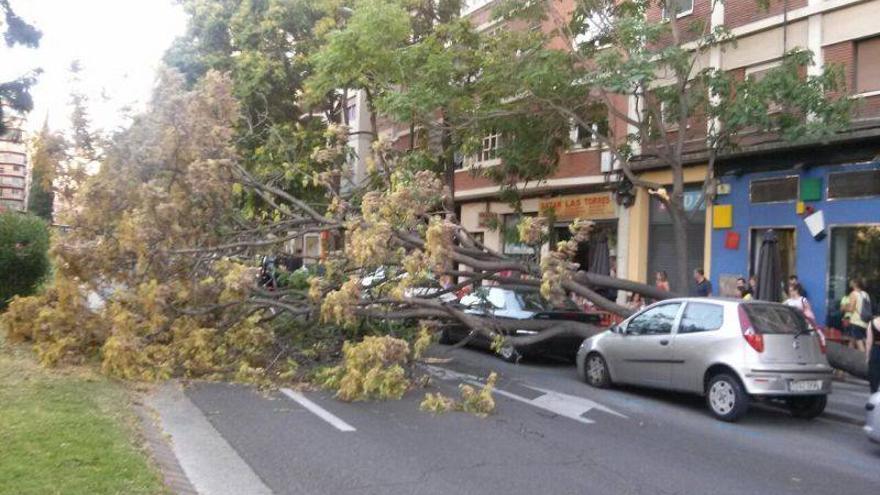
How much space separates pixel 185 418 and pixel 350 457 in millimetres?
2397

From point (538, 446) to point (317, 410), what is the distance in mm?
2854

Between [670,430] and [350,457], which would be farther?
[670,430]

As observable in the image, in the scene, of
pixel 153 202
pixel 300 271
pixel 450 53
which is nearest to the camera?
pixel 153 202

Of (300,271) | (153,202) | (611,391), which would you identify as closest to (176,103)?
(153,202)

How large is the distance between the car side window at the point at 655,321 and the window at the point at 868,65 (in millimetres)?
7611

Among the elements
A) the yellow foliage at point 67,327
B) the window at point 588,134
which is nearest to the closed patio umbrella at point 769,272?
the window at point 588,134

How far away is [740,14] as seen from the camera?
1812 centimetres

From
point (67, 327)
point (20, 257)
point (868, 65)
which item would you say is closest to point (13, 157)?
point (20, 257)

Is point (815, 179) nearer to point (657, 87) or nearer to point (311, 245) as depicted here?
point (657, 87)

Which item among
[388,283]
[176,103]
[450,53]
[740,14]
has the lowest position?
[388,283]

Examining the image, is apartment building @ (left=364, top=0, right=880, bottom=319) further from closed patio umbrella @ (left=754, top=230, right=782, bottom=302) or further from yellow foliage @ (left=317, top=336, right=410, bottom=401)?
yellow foliage @ (left=317, top=336, right=410, bottom=401)

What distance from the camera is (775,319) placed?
1030 centimetres

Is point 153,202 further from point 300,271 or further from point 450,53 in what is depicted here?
point 450,53

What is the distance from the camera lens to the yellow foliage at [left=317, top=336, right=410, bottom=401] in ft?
33.5
